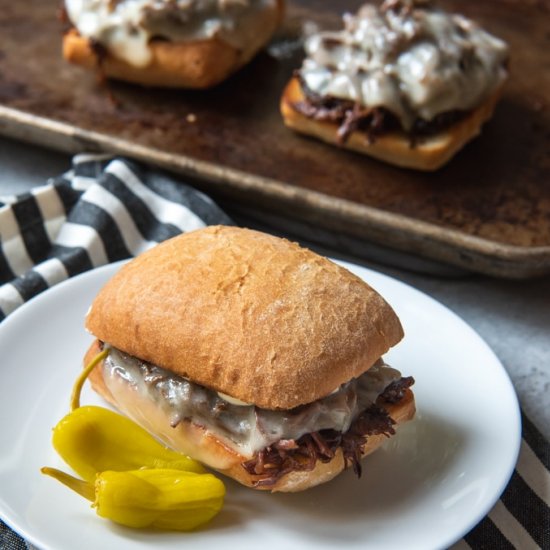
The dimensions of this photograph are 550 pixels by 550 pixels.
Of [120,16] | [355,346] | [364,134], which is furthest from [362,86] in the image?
[355,346]

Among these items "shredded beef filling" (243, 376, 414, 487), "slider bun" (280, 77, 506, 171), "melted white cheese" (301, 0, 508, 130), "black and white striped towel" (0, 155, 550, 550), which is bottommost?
"black and white striped towel" (0, 155, 550, 550)

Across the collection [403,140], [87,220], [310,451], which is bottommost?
[87,220]

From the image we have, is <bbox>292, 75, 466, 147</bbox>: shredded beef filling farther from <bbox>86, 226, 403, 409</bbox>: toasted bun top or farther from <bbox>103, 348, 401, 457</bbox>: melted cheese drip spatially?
<bbox>103, 348, 401, 457</bbox>: melted cheese drip

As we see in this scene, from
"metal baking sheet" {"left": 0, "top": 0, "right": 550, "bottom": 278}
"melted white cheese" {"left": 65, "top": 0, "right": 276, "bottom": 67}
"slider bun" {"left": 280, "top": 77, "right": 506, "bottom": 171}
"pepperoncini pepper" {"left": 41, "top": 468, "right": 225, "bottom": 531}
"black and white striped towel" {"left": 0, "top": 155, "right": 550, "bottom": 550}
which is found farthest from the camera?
"melted white cheese" {"left": 65, "top": 0, "right": 276, "bottom": 67}

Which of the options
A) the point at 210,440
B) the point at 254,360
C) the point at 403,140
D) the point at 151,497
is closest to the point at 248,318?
the point at 254,360

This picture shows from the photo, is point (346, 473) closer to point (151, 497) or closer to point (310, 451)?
point (310, 451)

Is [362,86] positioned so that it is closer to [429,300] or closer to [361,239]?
[361,239]

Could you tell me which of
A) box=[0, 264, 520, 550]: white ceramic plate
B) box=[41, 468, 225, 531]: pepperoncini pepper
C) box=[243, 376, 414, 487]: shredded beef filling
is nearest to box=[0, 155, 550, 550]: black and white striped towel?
box=[0, 264, 520, 550]: white ceramic plate
